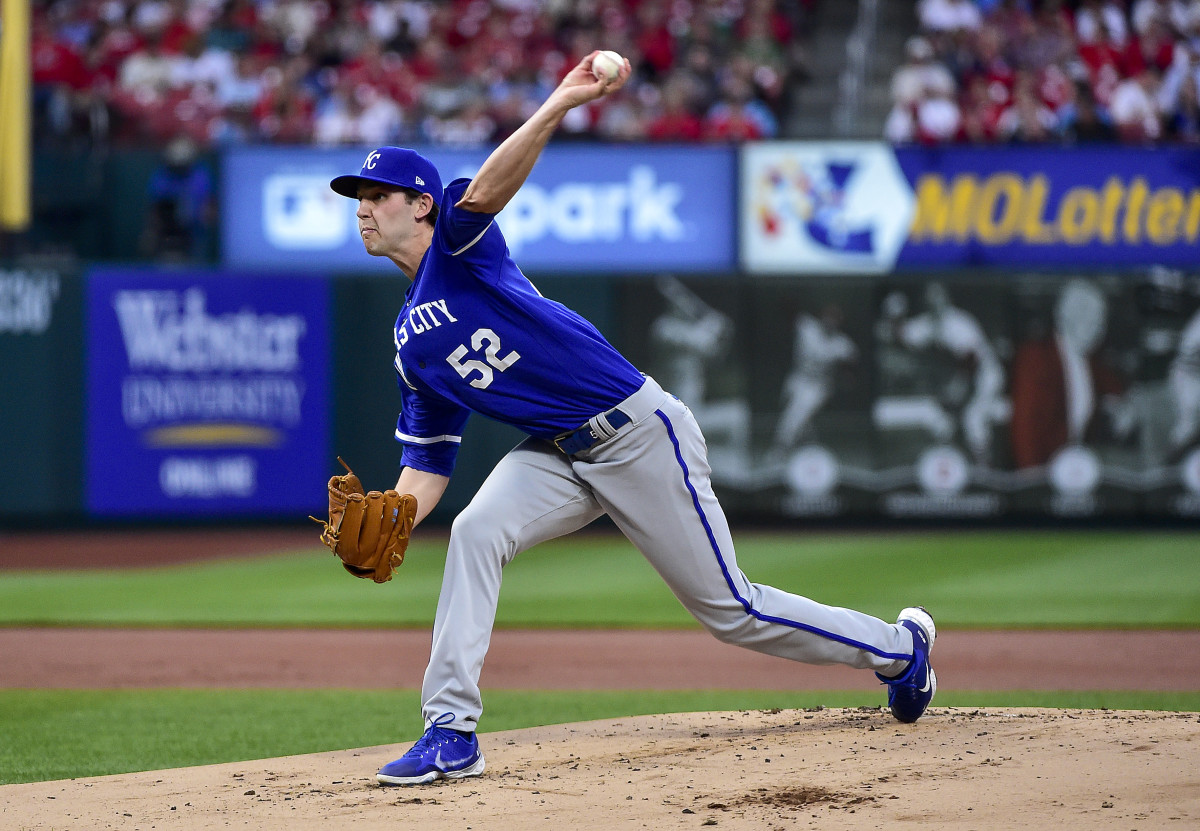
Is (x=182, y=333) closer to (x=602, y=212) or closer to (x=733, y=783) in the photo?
(x=602, y=212)

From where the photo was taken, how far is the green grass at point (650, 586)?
8.73 m

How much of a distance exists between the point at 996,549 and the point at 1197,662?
502 cm

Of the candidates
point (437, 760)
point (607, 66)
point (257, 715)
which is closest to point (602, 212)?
point (257, 715)

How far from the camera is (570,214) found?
13.9m

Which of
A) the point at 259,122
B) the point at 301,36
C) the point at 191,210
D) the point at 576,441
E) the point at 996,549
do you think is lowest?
the point at 996,549

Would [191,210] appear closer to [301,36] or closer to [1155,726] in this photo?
[301,36]

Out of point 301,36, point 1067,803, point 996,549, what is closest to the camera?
point 1067,803

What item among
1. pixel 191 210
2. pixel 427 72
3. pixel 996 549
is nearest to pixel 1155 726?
pixel 996 549

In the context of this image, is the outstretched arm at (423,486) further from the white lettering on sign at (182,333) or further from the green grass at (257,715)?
the white lettering on sign at (182,333)

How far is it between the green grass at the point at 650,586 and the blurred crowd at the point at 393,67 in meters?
4.21

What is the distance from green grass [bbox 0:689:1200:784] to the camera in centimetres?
504

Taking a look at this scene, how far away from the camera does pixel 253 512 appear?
13578 mm

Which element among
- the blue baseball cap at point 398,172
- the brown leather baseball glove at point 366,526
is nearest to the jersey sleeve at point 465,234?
the blue baseball cap at point 398,172

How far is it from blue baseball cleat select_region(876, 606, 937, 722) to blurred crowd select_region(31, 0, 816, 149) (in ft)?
31.6
